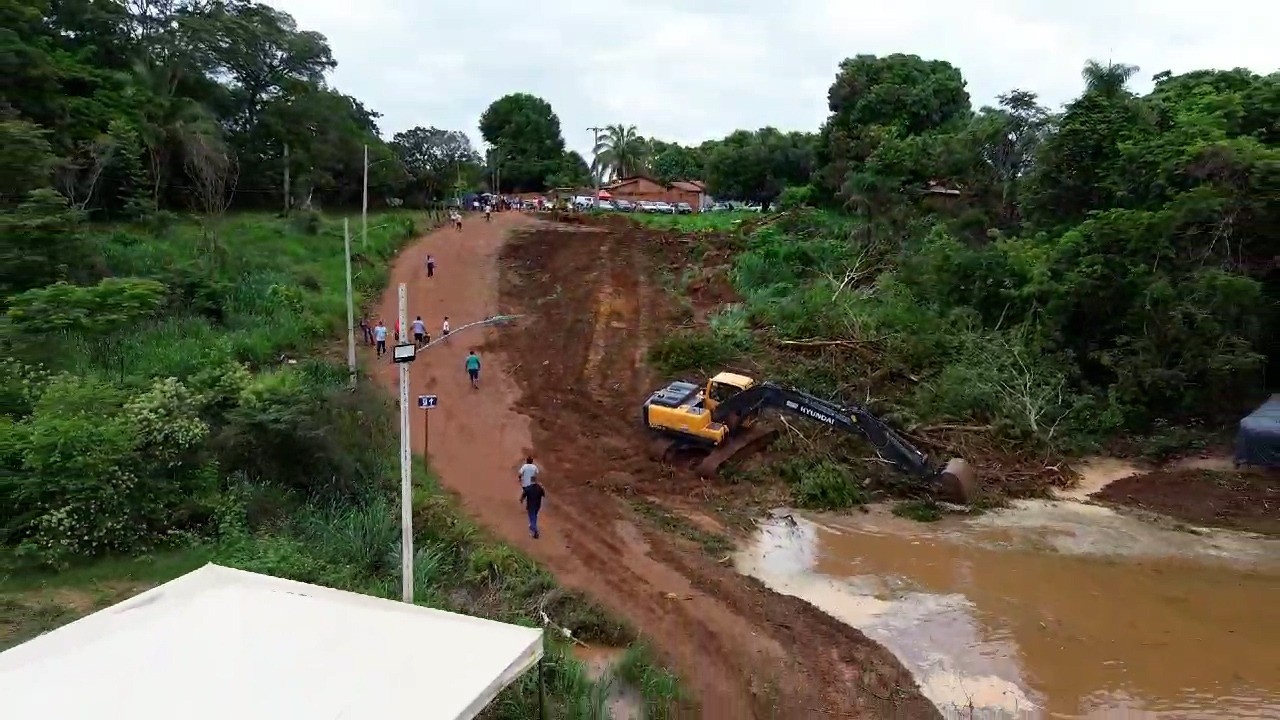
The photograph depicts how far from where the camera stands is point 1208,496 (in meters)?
18.0

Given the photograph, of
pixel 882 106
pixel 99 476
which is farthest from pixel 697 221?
pixel 99 476

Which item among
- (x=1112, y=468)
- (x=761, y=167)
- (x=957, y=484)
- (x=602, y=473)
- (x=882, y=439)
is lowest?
(x=602, y=473)

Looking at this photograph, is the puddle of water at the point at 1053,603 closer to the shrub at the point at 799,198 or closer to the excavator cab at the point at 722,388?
the excavator cab at the point at 722,388

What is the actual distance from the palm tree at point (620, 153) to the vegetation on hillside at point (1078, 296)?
53.5 metres

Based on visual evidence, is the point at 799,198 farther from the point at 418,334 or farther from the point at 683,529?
the point at 683,529

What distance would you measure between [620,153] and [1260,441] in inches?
2789

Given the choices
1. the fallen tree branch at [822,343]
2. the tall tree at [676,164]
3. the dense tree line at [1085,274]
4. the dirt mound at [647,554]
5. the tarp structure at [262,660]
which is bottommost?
the dirt mound at [647,554]

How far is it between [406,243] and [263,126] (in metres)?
10.5

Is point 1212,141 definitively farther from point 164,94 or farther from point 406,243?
point 164,94

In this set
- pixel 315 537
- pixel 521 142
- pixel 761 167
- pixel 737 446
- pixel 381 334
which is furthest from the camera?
pixel 521 142

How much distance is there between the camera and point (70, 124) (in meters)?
31.5

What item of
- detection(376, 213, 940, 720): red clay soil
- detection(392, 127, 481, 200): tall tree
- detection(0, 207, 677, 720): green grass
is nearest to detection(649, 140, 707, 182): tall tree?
detection(392, 127, 481, 200): tall tree

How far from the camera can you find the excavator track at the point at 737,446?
18.6 metres

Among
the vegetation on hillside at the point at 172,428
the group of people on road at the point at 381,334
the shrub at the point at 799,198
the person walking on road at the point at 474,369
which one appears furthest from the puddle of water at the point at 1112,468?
the shrub at the point at 799,198
